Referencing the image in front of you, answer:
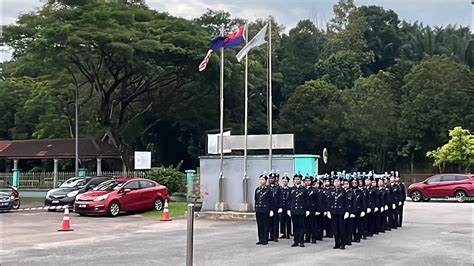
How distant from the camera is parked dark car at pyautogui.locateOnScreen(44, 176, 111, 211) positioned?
26.0m

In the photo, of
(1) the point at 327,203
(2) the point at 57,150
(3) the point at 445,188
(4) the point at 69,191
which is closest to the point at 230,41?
(4) the point at 69,191

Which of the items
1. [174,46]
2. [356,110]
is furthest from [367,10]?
[174,46]

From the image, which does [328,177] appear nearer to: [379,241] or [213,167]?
[379,241]

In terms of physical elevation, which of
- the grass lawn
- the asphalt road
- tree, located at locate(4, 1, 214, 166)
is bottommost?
the asphalt road

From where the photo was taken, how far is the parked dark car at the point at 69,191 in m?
26.0

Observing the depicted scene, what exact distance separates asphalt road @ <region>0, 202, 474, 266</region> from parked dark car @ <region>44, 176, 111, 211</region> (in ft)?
14.9

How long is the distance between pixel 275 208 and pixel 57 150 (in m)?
32.0

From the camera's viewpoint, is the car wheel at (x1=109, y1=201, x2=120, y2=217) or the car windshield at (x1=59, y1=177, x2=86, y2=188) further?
the car windshield at (x1=59, y1=177, x2=86, y2=188)

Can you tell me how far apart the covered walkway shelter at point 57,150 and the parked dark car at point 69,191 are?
50.5 feet

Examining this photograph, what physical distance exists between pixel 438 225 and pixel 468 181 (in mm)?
12336

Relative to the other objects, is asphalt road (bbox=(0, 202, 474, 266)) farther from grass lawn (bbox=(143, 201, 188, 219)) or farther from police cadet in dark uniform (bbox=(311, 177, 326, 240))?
grass lawn (bbox=(143, 201, 188, 219))

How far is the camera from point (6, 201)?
26344 millimetres

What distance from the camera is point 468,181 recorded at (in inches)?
1211

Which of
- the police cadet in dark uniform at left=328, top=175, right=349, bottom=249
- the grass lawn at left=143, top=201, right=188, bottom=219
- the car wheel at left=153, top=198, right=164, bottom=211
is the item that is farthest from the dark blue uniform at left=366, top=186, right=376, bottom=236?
the car wheel at left=153, top=198, right=164, bottom=211
